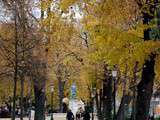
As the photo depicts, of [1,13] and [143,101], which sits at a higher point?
[1,13]

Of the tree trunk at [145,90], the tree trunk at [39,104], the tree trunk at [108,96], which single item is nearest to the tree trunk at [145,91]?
the tree trunk at [145,90]

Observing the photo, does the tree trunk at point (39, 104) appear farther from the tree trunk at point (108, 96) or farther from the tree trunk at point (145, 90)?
the tree trunk at point (145, 90)

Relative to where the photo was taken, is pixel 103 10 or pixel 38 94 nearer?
pixel 103 10

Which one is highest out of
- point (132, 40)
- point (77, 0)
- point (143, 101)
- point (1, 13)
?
point (1, 13)

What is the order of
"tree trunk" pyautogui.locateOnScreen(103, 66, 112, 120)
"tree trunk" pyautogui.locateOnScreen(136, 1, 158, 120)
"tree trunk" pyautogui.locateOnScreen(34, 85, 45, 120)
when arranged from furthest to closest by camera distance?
"tree trunk" pyautogui.locateOnScreen(34, 85, 45, 120) → "tree trunk" pyautogui.locateOnScreen(103, 66, 112, 120) → "tree trunk" pyautogui.locateOnScreen(136, 1, 158, 120)

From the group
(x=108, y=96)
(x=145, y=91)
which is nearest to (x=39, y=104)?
A: (x=108, y=96)

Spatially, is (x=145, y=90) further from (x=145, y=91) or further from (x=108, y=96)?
(x=108, y=96)

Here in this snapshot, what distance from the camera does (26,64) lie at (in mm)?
37938

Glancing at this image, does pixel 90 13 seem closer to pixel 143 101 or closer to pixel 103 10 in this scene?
pixel 103 10

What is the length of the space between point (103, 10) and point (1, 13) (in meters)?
17.8

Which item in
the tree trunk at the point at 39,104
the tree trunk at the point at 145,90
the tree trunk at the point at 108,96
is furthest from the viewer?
the tree trunk at the point at 39,104

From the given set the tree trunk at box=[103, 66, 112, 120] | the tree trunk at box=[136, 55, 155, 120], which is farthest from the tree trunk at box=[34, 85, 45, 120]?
the tree trunk at box=[136, 55, 155, 120]

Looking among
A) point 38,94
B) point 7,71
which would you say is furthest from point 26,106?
point 7,71

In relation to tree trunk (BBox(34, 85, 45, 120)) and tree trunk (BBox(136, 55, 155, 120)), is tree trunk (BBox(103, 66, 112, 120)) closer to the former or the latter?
tree trunk (BBox(34, 85, 45, 120))
